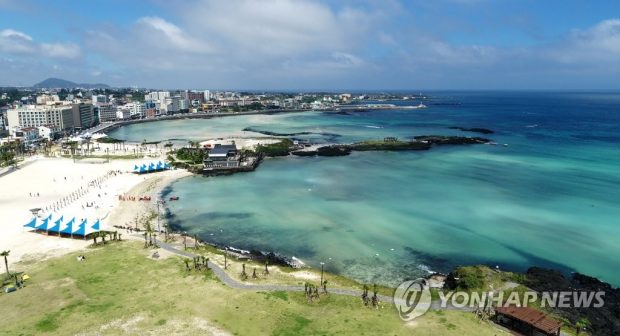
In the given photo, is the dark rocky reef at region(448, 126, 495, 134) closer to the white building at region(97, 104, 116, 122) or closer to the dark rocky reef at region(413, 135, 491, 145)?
the dark rocky reef at region(413, 135, 491, 145)

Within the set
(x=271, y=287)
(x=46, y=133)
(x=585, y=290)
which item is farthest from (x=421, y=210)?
(x=46, y=133)

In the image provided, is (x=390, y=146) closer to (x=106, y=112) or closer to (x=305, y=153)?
(x=305, y=153)

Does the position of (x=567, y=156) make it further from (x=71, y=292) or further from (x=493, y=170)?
(x=71, y=292)

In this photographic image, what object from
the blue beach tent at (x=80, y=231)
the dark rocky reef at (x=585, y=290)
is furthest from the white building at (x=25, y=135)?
the dark rocky reef at (x=585, y=290)

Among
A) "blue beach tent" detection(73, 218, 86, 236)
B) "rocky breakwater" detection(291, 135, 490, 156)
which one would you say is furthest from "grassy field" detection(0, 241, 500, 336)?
"rocky breakwater" detection(291, 135, 490, 156)

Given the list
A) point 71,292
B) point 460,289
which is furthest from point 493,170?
point 71,292

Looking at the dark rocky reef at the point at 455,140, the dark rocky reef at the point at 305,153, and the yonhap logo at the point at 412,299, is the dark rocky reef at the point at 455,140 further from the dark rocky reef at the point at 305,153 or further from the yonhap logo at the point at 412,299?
the yonhap logo at the point at 412,299
